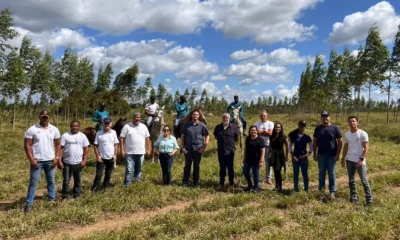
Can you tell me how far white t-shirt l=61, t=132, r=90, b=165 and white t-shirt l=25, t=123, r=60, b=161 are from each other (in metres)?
0.45

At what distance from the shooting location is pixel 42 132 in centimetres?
638

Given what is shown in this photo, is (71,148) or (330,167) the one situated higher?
(71,148)

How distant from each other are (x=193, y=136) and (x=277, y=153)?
2187 mm

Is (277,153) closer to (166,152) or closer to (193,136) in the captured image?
(193,136)

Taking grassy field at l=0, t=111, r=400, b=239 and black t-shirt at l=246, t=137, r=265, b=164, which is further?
black t-shirt at l=246, t=137, r=265, b=164

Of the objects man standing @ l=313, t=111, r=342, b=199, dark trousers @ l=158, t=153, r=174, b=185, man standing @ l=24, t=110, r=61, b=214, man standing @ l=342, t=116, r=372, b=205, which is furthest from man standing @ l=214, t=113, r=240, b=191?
man standing @ l=24, t=110, r=61, b=214

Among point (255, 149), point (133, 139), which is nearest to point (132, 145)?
point (133, 139)

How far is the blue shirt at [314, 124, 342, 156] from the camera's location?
7094 mm

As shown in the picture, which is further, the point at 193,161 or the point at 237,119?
the point at 237,119

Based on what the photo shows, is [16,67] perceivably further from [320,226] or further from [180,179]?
[320,226]

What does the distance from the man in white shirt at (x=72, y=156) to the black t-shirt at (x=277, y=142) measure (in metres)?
4.63

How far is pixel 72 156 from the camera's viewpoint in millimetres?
6988

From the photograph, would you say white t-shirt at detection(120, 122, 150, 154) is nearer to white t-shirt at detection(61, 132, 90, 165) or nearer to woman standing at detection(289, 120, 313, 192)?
white t-shirt at detection(61, 132, 90, 165)

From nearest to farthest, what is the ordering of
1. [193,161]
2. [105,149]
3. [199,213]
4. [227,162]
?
[199,213] < [105,149] < [227,162] < [193,161]
